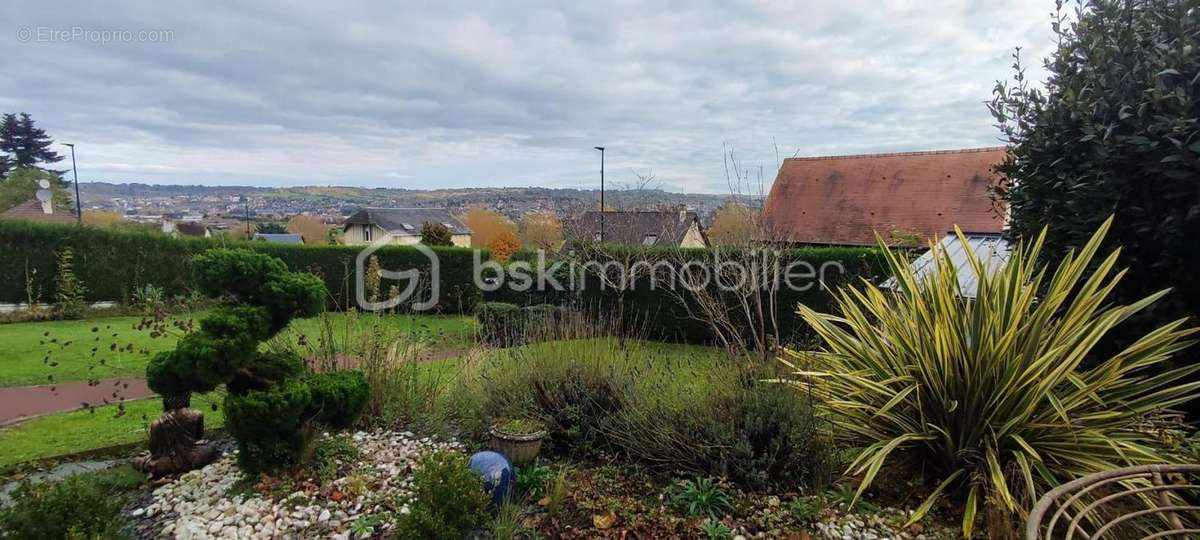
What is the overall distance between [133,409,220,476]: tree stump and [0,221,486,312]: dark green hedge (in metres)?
7.02

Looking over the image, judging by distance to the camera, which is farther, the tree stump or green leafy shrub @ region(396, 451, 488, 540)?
the tree stump

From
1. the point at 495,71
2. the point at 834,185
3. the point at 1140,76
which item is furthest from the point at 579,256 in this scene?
the point at 834,185

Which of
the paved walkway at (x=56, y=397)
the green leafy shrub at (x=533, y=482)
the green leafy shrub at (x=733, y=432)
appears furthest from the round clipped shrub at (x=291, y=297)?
the paved walkway at (x=56, y=397)

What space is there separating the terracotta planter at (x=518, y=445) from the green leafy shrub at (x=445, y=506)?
623 mm

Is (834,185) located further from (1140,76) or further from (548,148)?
(1140,76)

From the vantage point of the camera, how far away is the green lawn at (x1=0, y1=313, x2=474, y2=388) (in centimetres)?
499

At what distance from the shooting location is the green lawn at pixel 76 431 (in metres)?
3.77

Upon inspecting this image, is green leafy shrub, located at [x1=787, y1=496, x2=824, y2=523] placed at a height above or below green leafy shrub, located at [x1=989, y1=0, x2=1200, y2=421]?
below

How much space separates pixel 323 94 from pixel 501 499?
10916 mm

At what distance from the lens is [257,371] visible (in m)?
3.17

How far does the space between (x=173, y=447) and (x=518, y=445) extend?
212 centimetres

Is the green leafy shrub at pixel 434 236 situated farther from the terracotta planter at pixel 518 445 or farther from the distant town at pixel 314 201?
the terracotta planter at pixel 518 445

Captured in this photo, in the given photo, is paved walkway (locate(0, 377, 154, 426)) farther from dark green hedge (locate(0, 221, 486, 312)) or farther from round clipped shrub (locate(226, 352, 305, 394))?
dark green hedge (locate(0, 221, 486, 312))

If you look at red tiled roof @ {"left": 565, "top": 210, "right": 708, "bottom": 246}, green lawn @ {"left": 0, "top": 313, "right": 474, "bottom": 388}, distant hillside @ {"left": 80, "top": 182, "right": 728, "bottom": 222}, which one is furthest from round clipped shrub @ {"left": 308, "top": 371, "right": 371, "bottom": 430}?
red tiled roof @ {"left": 565, "top": 210, "right": 708, "bottom": 246}
